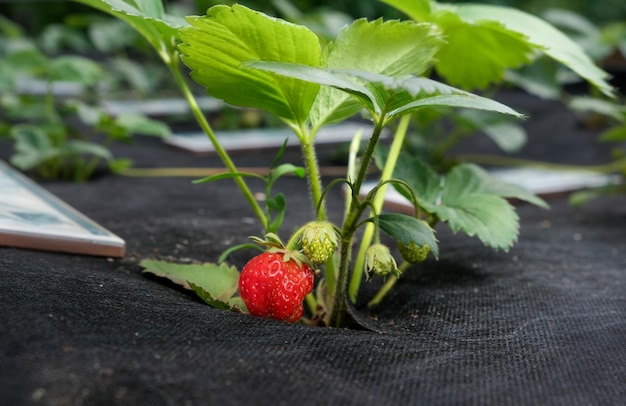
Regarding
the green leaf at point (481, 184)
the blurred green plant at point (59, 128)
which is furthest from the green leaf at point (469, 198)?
the blurred green plant at point (59, 128)

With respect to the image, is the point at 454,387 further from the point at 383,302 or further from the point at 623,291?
the point at 623,291

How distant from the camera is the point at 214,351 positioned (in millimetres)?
533

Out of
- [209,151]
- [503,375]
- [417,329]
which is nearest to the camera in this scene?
[503,375]

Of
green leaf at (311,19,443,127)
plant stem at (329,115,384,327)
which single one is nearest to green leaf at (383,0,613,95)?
green leaf at (311,19,443,127)

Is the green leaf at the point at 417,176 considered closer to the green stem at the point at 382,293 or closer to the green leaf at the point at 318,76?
the green stem at the point at 382,293

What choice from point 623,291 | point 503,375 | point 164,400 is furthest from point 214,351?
point 623,291

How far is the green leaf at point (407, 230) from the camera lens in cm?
61

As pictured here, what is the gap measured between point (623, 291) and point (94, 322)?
1.90 feet

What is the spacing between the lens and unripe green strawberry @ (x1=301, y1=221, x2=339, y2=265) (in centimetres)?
60

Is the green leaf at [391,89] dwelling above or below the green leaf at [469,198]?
above

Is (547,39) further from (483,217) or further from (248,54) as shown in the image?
(248,54)

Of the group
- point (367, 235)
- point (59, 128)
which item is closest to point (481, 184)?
point (367, 235)

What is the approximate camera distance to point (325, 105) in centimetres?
70

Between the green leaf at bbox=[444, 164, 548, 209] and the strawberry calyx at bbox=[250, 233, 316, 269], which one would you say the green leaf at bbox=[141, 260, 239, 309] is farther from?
the green leaf at bbox=[444, 164, 548, 209]
